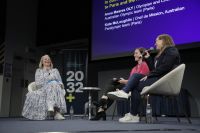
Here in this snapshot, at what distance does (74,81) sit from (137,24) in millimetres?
1907

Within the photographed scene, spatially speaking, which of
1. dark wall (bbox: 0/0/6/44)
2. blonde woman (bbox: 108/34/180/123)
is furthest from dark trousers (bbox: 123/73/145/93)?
dark wall (bbox: 0/0/6/44)

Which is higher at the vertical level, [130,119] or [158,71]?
[158,71]

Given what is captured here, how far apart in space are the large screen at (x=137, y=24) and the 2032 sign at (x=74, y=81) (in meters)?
0.75

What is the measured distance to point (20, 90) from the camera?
7.54 m

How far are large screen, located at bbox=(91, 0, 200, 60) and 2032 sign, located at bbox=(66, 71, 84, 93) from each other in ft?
2.45

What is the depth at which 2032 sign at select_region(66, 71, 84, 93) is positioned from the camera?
243 inches

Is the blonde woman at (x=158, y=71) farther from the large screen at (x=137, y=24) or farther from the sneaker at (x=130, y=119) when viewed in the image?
the large screen at (x=137, y=24)

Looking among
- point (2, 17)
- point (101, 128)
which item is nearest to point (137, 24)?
point (101, 128)

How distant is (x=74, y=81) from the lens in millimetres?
6230

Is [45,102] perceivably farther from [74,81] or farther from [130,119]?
[74,81]

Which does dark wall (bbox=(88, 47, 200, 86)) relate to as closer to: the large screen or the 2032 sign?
the large screen

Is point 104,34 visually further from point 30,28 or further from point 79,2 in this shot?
point 30,28

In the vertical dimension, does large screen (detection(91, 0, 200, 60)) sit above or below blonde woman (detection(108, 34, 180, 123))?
above

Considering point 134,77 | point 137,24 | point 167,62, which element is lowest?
point 134,77
